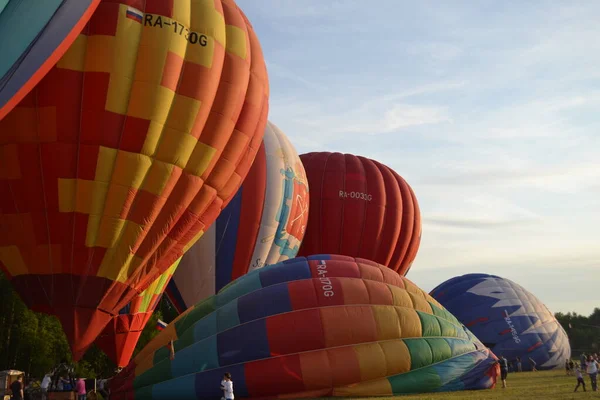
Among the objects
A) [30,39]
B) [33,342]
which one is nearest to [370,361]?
[30,39]

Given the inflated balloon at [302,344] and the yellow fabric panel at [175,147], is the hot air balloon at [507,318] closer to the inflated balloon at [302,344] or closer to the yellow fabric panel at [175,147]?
the inflated balloon at [302,344]

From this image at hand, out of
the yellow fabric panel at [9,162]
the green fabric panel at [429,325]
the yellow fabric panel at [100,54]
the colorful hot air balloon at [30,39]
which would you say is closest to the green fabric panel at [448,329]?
the green fabric panel at [429,325]

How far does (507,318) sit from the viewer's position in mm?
25516

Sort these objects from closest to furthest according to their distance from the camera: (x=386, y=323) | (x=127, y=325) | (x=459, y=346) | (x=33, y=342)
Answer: (x=386, y=323)
(x=459, y=346)
(x=127, y=325)
(x=33, y=342)

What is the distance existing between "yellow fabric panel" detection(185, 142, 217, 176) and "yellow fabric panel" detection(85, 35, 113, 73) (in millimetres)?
2173

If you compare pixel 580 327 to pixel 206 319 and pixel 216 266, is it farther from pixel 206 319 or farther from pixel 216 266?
pixel 206 319

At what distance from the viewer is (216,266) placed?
60.7 feet

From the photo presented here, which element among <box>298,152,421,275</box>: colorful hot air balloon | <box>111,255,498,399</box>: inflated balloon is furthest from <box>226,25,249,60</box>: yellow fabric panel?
<box>298,152,421,275</box>: colorful hot air balloon

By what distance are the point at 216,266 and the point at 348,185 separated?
266 inches

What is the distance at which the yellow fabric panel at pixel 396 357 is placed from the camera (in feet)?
40.4

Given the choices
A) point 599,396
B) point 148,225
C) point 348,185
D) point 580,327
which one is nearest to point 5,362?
point 348,185

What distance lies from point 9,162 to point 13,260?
68.4 inches

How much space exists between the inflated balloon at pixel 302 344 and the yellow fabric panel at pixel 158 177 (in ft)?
6.95

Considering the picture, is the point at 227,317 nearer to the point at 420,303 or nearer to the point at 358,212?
the point at 420,303
